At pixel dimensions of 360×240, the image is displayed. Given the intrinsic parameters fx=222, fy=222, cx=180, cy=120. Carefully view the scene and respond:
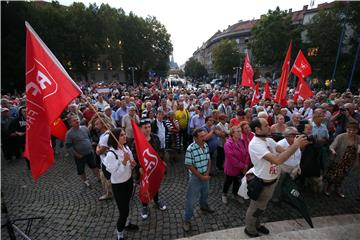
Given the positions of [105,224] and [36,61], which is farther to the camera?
[105,224]

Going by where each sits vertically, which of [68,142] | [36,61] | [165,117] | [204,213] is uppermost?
[36,61]

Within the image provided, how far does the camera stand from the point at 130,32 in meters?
44.1

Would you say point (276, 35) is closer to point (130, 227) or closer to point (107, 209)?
point (107, 209)

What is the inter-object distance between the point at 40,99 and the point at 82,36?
132ft

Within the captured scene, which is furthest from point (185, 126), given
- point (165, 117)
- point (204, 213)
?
point (204, 213)

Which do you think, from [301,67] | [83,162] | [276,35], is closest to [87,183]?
[83,162]

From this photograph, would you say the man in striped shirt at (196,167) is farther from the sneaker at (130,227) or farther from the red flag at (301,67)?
the red flag at (301,67)

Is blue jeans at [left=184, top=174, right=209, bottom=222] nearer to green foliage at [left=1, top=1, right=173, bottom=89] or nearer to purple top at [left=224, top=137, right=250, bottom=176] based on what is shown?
purple top at [left=224, top=137, right=250, bottom=176]

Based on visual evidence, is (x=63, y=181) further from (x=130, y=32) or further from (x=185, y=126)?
(x=130, y=32)

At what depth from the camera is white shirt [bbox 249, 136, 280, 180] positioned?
3092 millimetres

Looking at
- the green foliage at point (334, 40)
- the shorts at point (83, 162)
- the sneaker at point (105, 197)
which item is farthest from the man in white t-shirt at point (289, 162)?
the green foliage at point (334, 40)

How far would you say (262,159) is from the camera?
3.19m

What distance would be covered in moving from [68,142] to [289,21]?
4062 centimetres

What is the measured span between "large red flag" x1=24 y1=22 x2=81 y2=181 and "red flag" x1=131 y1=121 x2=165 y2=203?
1225 millimetres
